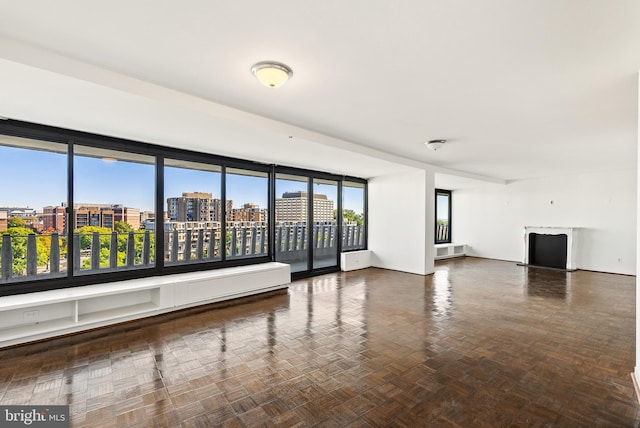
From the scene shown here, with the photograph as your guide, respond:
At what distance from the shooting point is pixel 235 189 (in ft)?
18.3

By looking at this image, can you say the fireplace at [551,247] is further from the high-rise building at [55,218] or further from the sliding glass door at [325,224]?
the high-rise building at [55,218]

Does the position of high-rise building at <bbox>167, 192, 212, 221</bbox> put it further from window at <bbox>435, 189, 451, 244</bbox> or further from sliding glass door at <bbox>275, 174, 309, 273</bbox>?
window at <bbox>435, 189, 451, 244</bbox>

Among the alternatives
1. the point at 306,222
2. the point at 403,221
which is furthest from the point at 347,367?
the point at 403,221

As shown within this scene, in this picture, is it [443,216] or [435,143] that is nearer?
[435,143]

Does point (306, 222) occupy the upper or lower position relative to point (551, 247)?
upper

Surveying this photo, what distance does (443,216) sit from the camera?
10328 millimetres

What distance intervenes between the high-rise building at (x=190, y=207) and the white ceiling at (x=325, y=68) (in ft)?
3.48

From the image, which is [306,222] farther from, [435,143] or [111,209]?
[111,209]

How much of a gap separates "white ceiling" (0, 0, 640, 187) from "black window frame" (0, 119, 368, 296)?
0.25 meters

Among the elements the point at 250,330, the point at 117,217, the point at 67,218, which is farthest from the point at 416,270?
the point at 67,218

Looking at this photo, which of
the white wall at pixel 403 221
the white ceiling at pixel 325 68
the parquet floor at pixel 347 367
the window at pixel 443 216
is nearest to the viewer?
the white ceiling at pixel 325 68

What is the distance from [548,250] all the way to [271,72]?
29.3 ft

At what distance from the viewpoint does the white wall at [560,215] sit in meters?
7.13

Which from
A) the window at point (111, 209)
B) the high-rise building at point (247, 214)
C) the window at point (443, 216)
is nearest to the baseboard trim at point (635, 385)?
the high-rise building at point (247, 214)
